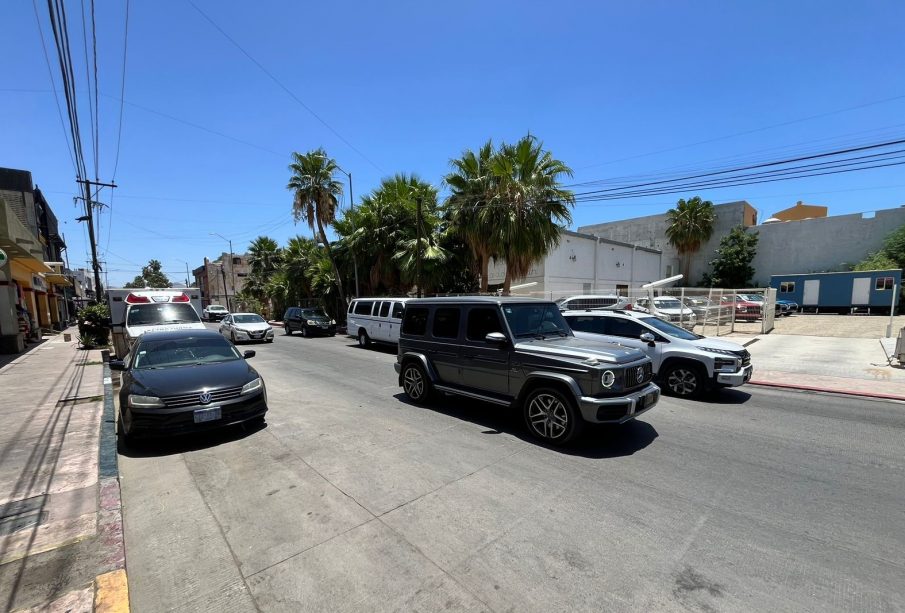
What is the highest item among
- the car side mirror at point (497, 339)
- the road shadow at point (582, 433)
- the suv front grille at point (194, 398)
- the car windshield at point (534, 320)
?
the car windshield at point (534, 320)

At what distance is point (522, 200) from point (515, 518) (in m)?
15.1

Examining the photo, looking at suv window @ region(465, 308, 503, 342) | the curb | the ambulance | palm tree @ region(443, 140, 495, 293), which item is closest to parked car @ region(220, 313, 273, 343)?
the ambulance

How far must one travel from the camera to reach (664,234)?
4431cm

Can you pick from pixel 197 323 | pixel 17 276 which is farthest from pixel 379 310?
pixel 17 276

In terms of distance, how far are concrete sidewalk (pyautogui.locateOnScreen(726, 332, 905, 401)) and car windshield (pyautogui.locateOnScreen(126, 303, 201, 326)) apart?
15534mm

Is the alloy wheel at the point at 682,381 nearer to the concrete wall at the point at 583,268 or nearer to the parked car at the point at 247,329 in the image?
the concrete wall at the point at 583,268

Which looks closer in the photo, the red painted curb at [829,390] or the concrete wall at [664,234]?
the red painted curb at [829,390]

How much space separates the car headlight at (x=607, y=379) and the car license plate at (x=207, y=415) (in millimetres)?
4813

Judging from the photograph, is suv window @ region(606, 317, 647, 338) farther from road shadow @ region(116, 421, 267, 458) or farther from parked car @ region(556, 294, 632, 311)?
road shadow @ region(116, 421, 267, 458)

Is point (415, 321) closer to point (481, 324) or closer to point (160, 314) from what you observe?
point (481, 324)

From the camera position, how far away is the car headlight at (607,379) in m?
4.70

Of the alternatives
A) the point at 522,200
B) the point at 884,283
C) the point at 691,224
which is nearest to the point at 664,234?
the point at 691,224

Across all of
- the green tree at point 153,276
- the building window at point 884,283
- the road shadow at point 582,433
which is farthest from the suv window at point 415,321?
the green tree at point 153,276

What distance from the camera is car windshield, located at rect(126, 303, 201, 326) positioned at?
38.4 feet
